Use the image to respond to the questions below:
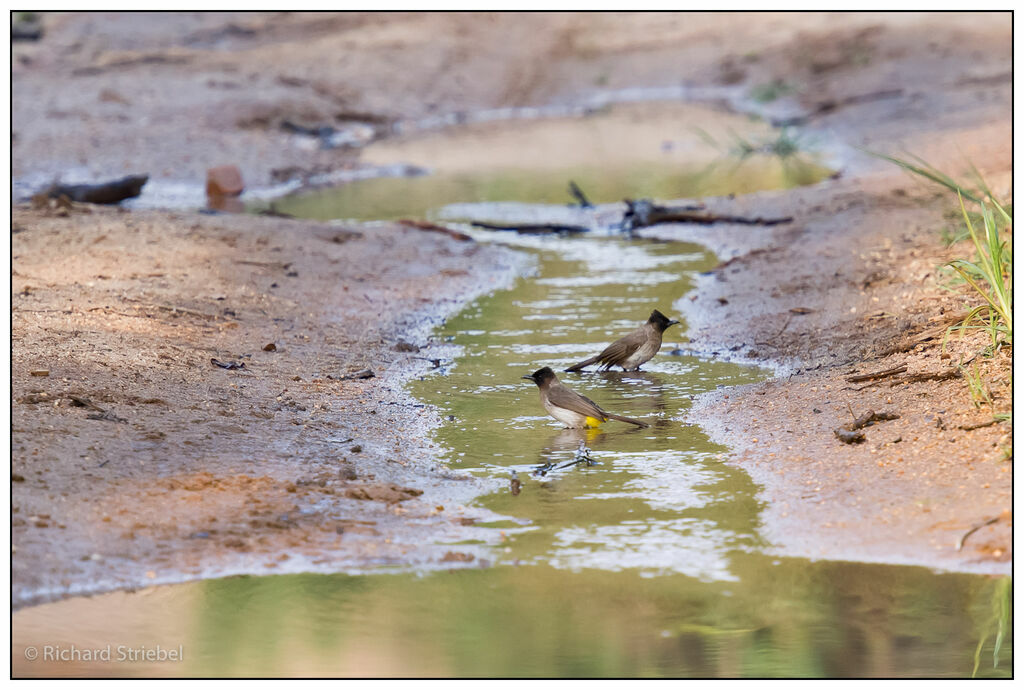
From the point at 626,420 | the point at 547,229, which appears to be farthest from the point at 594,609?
the point at 547,229

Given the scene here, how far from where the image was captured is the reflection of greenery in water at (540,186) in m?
18.0

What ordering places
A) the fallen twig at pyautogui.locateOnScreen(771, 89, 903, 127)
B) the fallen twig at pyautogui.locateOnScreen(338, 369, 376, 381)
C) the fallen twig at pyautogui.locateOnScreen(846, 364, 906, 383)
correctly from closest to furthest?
the fallen twig at pyautogui.locateOnScreen(846, 364, 906, 383)
the fallen twig at pyautogui.locateOnScreen(338, 369, 376, 381)
the fallen twig at pyautogui.locateOnScreen(771, 89, 903, 127)

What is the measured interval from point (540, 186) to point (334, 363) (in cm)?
1082

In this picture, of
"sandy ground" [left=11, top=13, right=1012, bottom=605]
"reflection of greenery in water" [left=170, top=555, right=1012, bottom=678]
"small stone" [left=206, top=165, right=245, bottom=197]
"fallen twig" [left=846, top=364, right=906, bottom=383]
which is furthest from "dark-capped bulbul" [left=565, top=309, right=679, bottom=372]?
"small stone" [left=206, top=165, right=245, bottom=197]

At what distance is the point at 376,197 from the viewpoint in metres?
19.3

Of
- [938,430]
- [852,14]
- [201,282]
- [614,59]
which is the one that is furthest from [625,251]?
[614,59]

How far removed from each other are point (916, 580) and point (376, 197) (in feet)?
48.6

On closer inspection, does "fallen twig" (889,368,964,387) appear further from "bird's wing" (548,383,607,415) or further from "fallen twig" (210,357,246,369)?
"fallen twig" (210,357,246,369)

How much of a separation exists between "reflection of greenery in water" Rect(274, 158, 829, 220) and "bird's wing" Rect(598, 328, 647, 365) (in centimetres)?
817

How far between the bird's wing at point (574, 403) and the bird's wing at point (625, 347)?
1455mm

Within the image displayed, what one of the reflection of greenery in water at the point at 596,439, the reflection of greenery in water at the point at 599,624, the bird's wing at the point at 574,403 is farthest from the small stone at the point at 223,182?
the reflection of greenery in water at the point at 599,624

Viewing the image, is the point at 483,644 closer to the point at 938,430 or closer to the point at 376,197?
the point at 938,430

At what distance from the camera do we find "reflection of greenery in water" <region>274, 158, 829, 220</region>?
18.0m

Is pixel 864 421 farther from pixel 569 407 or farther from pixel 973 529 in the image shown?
pixel 569 407
